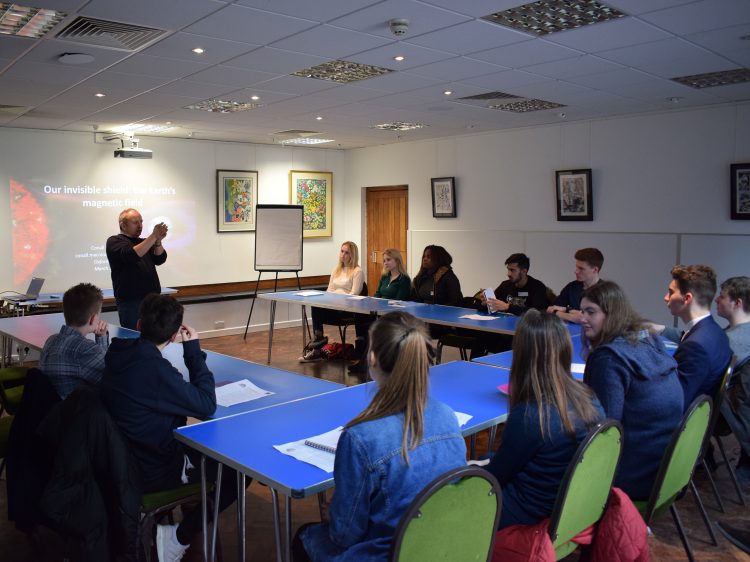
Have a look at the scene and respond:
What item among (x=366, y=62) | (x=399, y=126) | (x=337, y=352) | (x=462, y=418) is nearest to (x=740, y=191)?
(x=399, y=126)

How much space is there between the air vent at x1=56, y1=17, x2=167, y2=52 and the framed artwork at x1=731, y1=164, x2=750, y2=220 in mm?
4948

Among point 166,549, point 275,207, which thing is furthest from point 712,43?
point 275,207

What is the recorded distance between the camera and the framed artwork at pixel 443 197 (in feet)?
27.2

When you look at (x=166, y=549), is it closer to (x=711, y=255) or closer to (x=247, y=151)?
(x=711, y=255)

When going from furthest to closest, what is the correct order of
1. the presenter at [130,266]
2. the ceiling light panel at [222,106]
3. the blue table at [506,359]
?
the ceiling light panel at [222,106], the presenter at [130,266], the blue table at [506,359]

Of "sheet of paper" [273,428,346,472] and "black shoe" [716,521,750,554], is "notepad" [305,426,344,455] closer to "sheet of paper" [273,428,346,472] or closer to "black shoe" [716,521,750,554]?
"sheet of paper" [273,428,346,472]

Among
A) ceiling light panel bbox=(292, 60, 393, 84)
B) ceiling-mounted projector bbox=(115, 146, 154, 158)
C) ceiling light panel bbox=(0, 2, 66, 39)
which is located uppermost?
ceiling light panel bbox=(292, 60, 393, 84)

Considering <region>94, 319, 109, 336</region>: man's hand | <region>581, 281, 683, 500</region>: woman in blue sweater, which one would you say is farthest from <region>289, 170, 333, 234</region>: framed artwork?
<region>581, 281, 683, 500</region>: woman in blue sweater

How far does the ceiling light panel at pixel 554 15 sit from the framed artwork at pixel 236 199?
576 cm

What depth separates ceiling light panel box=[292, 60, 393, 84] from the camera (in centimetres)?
450

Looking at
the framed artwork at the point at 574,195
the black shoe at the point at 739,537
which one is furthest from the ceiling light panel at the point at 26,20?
the framed artwork at the point at 574,195

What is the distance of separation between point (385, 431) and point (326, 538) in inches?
18.0

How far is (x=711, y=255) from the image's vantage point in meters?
6.03

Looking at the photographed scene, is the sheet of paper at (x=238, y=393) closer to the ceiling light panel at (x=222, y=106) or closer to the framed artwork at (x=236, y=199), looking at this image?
the ceiling light panel at (x=222, y=106)
